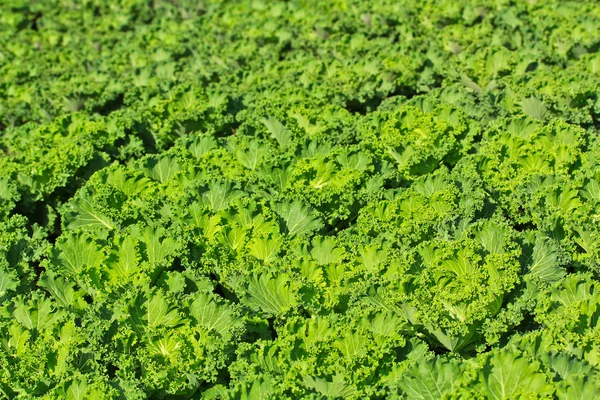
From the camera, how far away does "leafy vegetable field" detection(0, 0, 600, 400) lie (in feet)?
18.6

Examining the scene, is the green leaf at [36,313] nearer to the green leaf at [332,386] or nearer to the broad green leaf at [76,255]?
the broad green leaf at [76,255]

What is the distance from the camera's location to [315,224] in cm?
730

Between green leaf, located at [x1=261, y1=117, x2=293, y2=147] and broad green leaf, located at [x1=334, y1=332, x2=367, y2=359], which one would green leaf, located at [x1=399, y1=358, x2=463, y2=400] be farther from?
green leaf, located at [x1=261, y1=117, x2=293, y2=147]

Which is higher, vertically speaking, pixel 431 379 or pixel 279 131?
pixel 279 131

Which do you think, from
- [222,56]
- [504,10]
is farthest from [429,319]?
[504,10]

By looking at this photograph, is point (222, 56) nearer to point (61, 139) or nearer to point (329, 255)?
point (61, 139)

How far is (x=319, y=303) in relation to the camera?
6309 mm

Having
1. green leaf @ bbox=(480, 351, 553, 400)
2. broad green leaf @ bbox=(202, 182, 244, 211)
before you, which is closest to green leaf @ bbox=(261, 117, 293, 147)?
broad green leaf @ bbox=(202, 182, 244, 211)

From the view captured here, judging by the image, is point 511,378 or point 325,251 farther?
point 325,251

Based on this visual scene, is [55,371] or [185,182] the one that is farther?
[185,182]

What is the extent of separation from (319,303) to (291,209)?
4.68ft

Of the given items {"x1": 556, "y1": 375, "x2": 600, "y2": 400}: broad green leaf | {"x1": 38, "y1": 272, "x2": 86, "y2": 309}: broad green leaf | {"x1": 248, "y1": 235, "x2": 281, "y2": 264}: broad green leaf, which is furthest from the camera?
{"x1": 248, "y1": 235, "x2": 281, "y2": 264}: broad green leaf

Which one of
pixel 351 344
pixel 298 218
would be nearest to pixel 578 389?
pixel 351 344

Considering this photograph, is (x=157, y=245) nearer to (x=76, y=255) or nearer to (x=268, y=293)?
(x=76, y=255)
